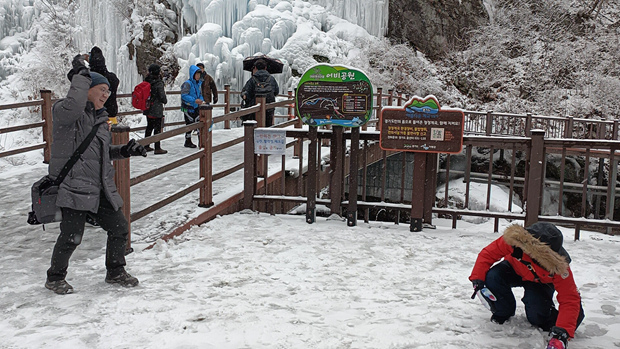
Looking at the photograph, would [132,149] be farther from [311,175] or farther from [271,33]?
[271,33]

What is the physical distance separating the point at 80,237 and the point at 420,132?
4340 mm

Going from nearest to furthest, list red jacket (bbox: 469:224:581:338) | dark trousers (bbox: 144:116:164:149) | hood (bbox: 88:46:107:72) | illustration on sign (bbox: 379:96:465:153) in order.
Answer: red jacket (bbox: 469:224:581:338), illustration on sign (bbox: 379:96:465:153), hood (bbox: 88:46:107:72), dark trousers (bbox: 144:116:164:149)

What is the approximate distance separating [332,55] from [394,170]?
7483 mm

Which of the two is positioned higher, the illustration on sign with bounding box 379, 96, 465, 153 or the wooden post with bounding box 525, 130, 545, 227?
the illustration on sign with bounding box 379, 96, 465, 153

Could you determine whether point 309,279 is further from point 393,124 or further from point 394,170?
point 394,170

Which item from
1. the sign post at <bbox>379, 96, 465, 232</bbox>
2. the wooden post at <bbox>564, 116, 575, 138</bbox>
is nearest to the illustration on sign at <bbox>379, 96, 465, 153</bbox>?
the sign post at <bbox>379, 96, 465, 232</bbox>

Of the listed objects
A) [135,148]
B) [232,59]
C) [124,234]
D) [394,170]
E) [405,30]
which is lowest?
[394,170]

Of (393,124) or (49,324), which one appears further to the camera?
(393,124)

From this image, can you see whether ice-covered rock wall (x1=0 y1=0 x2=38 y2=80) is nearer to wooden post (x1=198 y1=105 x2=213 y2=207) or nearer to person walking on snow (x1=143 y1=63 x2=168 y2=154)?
person walking on snow (x1=143 y1=63 x2=168 y2=154)

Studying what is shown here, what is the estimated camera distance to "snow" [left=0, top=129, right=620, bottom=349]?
402 centimetres

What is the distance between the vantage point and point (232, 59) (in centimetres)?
2230

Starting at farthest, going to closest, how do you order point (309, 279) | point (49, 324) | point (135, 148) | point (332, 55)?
point (332, 55) → point (309, 279) → point (135, 148) → point (49, 324)

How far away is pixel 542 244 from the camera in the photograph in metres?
3.87

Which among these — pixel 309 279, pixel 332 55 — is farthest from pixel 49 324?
pixel 332 55
